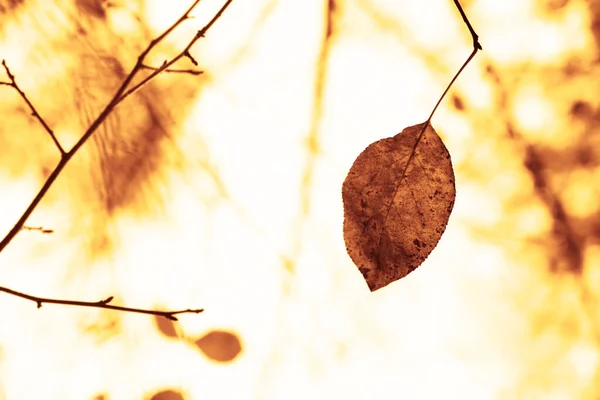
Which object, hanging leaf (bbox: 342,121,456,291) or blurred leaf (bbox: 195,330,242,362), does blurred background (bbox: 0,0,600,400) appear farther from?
hanging leaf (bbox: 342,121,456,291)

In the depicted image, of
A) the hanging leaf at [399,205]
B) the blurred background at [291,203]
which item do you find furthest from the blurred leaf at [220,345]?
the hanging leaf at [399,205]

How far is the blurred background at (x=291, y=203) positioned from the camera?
894mm

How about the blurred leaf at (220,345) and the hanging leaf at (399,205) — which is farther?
the blurred leaf at (220,345)

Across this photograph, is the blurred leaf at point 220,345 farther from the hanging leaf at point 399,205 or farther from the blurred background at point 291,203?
the hanging leaf at point 399,205

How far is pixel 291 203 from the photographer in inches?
36.4

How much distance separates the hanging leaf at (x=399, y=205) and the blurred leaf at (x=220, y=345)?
0.38 metres

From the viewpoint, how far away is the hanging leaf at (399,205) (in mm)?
679

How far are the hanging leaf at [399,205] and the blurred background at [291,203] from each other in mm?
192

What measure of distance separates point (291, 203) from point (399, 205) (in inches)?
11.4

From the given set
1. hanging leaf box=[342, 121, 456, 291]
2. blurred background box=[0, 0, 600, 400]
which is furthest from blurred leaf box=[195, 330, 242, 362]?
hanging leaf box=[342, 121, 456, 291]

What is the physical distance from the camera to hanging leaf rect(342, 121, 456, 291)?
2.23ft

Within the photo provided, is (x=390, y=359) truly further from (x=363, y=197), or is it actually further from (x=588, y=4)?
(x=588, y=4)

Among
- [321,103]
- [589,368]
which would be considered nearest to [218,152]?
[321,103]

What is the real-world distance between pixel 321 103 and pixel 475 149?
30 cm
